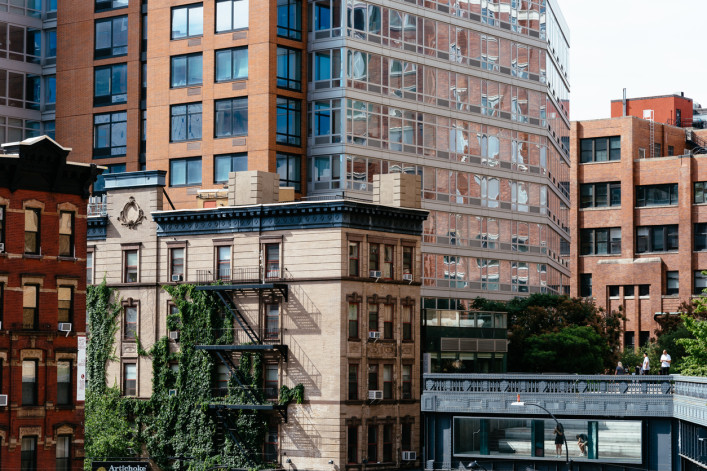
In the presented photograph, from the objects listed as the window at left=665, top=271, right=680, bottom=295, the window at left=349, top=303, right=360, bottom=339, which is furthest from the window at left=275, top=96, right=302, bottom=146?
the window at left=665, top=271, right=680, bottom=295

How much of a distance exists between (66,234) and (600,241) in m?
71.3

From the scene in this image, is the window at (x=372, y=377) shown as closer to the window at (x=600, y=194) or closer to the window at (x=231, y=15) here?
the window at (x=231, y=15)

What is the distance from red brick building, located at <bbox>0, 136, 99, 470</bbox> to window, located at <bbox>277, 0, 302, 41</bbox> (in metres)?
20.5

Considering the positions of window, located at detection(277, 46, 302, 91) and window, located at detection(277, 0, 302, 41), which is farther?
window, located at detection(277, 0, 302, 41)

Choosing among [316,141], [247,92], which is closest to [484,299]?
[316,141]

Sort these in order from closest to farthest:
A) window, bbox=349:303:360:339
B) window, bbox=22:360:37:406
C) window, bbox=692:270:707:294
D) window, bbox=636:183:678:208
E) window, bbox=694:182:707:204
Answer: window, bbox=22:360:37:406 → window, bbox=349:303:360:339 → window, bbox=694:182:707:204 → window, bbox=692:270:707:294 → window, bbox=636:183:678:208

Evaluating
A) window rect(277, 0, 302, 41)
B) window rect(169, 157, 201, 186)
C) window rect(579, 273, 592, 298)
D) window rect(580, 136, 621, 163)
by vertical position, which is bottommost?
window rect(579, 273, 592, 298)

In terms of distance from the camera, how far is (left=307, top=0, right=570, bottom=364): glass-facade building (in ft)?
268

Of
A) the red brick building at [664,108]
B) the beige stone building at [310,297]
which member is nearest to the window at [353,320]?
the beige stone building at [310,297]

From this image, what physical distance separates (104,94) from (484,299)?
103ft

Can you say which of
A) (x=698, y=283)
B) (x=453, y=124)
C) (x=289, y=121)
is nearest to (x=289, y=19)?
(x=289, y=121)

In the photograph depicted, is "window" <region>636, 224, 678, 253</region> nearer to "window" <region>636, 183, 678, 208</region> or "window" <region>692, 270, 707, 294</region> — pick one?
"window" <region>636, 183, 678, 208</region>

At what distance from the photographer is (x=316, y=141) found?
8238 centimetres

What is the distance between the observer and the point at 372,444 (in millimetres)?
68750
